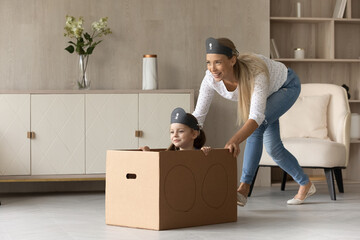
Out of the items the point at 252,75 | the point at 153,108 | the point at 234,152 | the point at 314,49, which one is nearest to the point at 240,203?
the point at 234,152

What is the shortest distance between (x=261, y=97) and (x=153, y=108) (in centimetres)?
151

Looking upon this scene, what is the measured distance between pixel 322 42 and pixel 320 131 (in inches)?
40.5

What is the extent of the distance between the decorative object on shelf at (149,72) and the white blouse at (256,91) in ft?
4.27

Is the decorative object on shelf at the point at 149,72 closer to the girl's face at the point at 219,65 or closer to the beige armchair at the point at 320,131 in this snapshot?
the beige armchair at the point at 320,131

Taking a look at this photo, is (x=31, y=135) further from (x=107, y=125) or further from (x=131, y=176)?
(x=131, y=176)

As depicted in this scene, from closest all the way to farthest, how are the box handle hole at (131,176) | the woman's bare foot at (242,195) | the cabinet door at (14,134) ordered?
1. the box handle hole at (131,176)
2. the woman's bare foot at (242,195)
3. the cabinet door at (14,134)

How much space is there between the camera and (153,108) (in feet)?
14.5

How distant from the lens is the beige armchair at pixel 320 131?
410 cm

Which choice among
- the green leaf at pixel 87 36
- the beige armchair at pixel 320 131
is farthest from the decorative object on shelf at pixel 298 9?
the green leaf at pixel 87 36

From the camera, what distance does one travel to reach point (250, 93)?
10.2 ft

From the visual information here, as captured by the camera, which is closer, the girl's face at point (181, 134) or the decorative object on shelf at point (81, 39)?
the girl's face at point (181, 134)

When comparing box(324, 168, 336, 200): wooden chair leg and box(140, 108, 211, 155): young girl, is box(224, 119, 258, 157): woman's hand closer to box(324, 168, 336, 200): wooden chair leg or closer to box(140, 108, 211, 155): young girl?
box(140, 108, 211, 155): young girl

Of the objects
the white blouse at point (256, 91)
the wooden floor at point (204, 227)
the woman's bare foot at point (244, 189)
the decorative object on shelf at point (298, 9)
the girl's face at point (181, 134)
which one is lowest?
the wooden floor at point (204, 227)

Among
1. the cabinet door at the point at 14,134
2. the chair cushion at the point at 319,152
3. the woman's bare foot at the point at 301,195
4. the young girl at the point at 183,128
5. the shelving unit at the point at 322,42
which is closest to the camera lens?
the young girl at the point at 183,128
